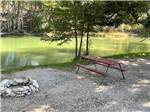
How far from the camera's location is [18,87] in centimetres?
1039

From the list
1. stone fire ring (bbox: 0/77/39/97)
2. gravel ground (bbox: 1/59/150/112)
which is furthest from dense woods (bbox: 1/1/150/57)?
stone fire ring (bbox: 0/77/39/97)

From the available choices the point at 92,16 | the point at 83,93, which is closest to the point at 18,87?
the point at 83,93

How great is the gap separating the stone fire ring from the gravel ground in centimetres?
22

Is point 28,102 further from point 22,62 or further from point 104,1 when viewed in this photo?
point 22,62

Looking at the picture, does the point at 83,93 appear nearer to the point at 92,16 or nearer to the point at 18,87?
the point at 18,87

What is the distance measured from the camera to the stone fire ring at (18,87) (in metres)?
9.86

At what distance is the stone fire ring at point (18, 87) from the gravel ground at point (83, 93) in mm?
219

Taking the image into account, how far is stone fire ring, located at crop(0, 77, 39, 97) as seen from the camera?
9.86m

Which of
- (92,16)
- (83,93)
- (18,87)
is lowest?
(83,93)

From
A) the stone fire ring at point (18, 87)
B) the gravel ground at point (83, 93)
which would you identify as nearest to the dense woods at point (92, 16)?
the gravel ground at point (83, 93)

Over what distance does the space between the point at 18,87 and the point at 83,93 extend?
81.5 inches

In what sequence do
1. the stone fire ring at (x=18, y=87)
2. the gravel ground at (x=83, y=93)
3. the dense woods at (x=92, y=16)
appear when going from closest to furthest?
the gravel ground at (x=83, y=93)
the stone fire ring at (x=18, y=87)
the dense woods at (x=92, y=16)

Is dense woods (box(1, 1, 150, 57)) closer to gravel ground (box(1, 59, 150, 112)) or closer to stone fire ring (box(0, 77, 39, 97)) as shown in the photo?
gravel ground (box(1, 59, 150, 112))

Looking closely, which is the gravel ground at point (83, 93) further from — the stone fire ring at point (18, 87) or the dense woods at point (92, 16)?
the dense woods at point (92, 16)
